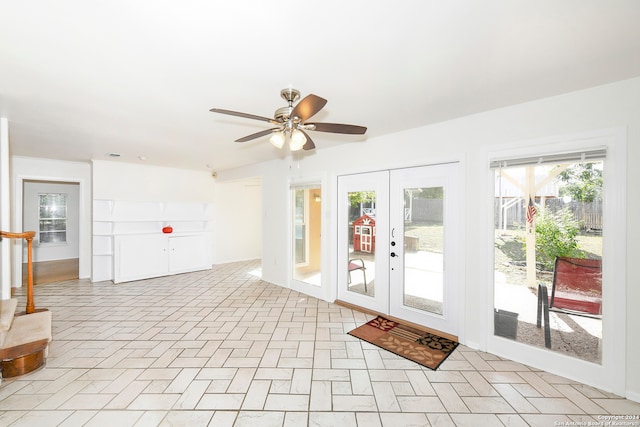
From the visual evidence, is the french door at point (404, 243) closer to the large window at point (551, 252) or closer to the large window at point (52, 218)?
the large window at point (551, 252)

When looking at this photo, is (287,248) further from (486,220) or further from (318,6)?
(318,6)

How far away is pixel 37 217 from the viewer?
736 centimetres

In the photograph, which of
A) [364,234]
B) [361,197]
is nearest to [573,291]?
[364,234]

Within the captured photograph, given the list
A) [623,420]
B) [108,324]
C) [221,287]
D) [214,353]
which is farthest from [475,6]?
[221,287]

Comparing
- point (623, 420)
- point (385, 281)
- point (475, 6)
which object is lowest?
point (623, 420)

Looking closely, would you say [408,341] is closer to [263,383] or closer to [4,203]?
[263,383]

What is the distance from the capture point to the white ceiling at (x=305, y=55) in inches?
55.6

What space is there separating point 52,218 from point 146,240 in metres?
4.49

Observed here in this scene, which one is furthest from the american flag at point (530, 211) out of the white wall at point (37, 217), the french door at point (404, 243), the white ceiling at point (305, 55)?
the white wall at point (37, 217)

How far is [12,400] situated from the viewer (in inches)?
81.7

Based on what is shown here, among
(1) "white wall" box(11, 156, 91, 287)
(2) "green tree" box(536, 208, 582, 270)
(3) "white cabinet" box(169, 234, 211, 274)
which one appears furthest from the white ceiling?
(3) "white cabinet" box(169, 234, 211, 274)

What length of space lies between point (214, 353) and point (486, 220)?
3.24 m

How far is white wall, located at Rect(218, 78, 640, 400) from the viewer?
82.3 inches

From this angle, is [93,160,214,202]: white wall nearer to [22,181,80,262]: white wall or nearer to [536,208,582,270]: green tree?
[22,181,80,262]: white wall
